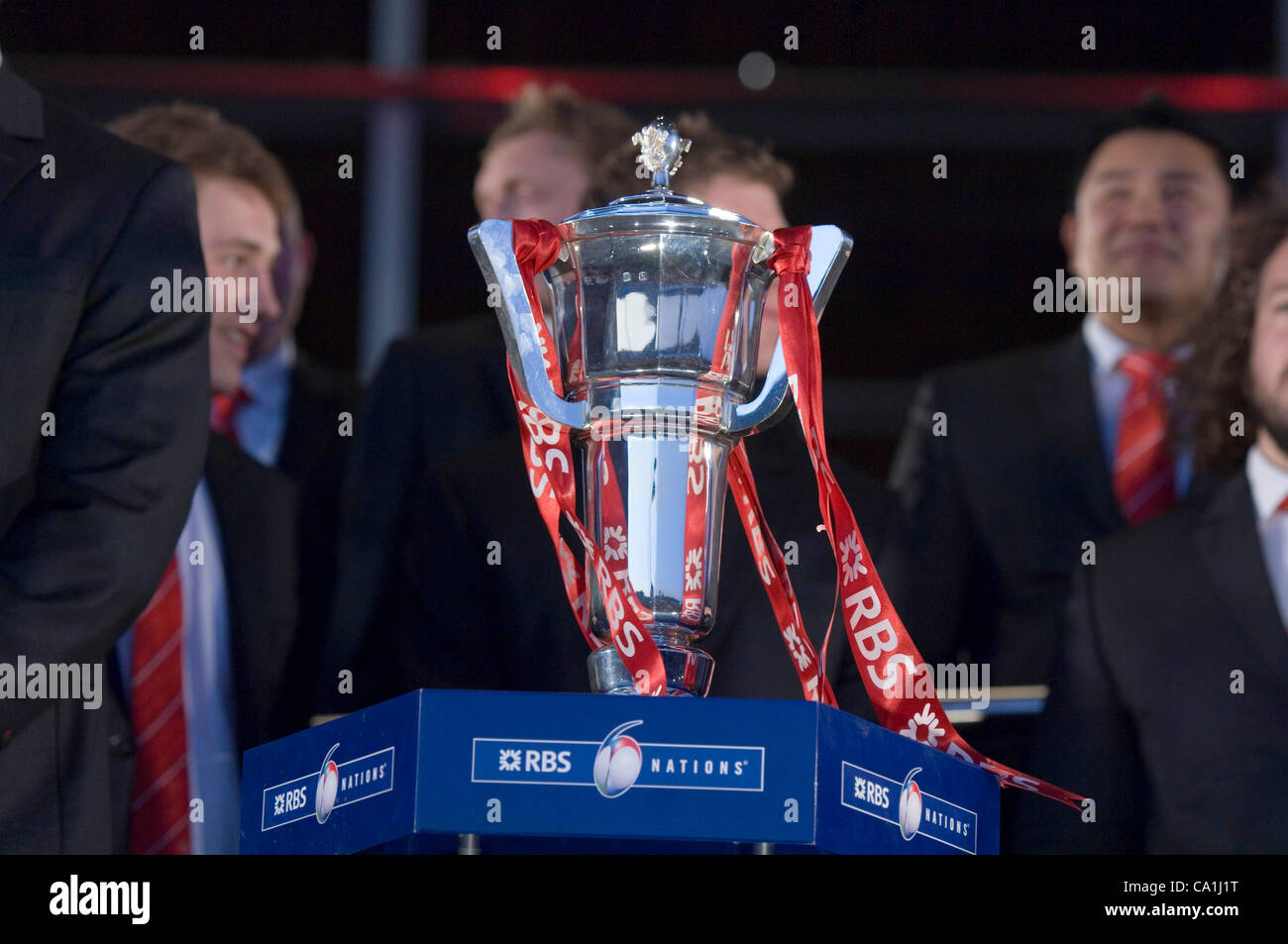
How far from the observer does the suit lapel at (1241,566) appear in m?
2.62

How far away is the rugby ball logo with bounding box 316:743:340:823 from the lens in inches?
56.1

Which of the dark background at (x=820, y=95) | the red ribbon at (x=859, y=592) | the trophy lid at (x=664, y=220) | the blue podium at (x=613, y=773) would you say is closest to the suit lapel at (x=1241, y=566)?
the red ribbon at (x=859, y=592)

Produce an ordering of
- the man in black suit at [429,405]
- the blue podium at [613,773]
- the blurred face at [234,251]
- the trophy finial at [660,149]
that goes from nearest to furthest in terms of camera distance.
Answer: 1. the blue podium at [613,773]
2. the trophy finial at [660,149]
3. the man in black suit at [429,405]
4. the blurred face at [234,251]

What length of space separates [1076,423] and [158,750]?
1618 millimetres

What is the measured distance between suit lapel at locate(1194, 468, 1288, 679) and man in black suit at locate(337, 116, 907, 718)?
43 cm

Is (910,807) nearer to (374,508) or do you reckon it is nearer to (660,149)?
(660,149)

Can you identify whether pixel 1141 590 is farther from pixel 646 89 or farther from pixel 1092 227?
pixel 646 89

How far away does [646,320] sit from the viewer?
1622mm

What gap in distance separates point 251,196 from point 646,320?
1.78 m

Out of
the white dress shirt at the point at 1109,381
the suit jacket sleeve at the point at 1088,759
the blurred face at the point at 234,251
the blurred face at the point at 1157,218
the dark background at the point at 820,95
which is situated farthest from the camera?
the dark background at the point at 820,95

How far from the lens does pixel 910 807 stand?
1439 millimetres

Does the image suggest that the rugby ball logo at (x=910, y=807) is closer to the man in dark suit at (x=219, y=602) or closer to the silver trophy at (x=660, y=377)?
the silver trophy at (x=660, y=377)
